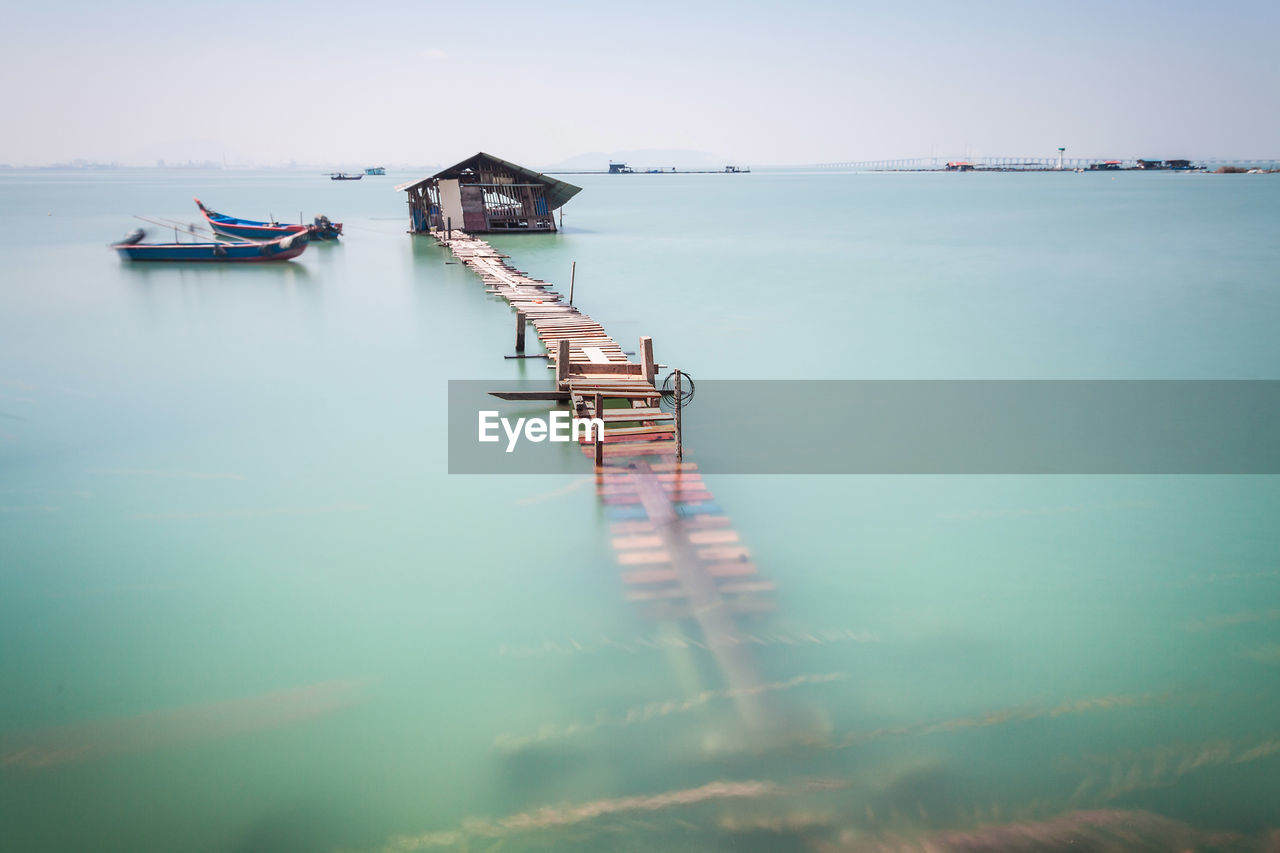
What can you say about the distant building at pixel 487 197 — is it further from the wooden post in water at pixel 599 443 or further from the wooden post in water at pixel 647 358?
the wooden post in water at pixel 599 443

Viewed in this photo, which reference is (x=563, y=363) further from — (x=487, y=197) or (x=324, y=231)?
(x=324, y=231)

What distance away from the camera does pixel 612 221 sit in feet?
167

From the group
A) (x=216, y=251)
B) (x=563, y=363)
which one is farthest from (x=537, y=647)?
(x=216, y=251)

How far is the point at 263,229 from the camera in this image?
1355 inches

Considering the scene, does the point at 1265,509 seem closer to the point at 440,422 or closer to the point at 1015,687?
the point at 1015,687

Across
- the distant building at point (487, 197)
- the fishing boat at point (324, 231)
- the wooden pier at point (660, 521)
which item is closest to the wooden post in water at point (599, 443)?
the wooden pier at point (660, 521)

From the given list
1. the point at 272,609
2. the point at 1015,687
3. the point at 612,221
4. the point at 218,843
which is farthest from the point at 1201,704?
the point at 612,221

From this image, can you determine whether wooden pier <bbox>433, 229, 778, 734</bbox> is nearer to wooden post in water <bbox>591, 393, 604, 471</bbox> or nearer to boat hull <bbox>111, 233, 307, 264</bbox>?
wooden post in water <bbox>591, 393, 604, 471</bbox>

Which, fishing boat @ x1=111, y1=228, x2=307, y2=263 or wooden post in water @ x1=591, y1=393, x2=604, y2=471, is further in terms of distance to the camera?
fishing boat @ x1=111, y1=228, x2=307, y2=263

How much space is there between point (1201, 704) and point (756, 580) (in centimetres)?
336

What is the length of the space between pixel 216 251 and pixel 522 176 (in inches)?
538

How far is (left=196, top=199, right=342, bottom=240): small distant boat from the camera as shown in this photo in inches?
1329

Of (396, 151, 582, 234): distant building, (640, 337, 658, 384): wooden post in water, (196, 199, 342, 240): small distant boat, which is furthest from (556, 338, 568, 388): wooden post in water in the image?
→ (396, 151, 582, 234): distant building

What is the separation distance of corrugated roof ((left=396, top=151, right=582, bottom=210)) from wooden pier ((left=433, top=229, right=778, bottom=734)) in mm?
23691
